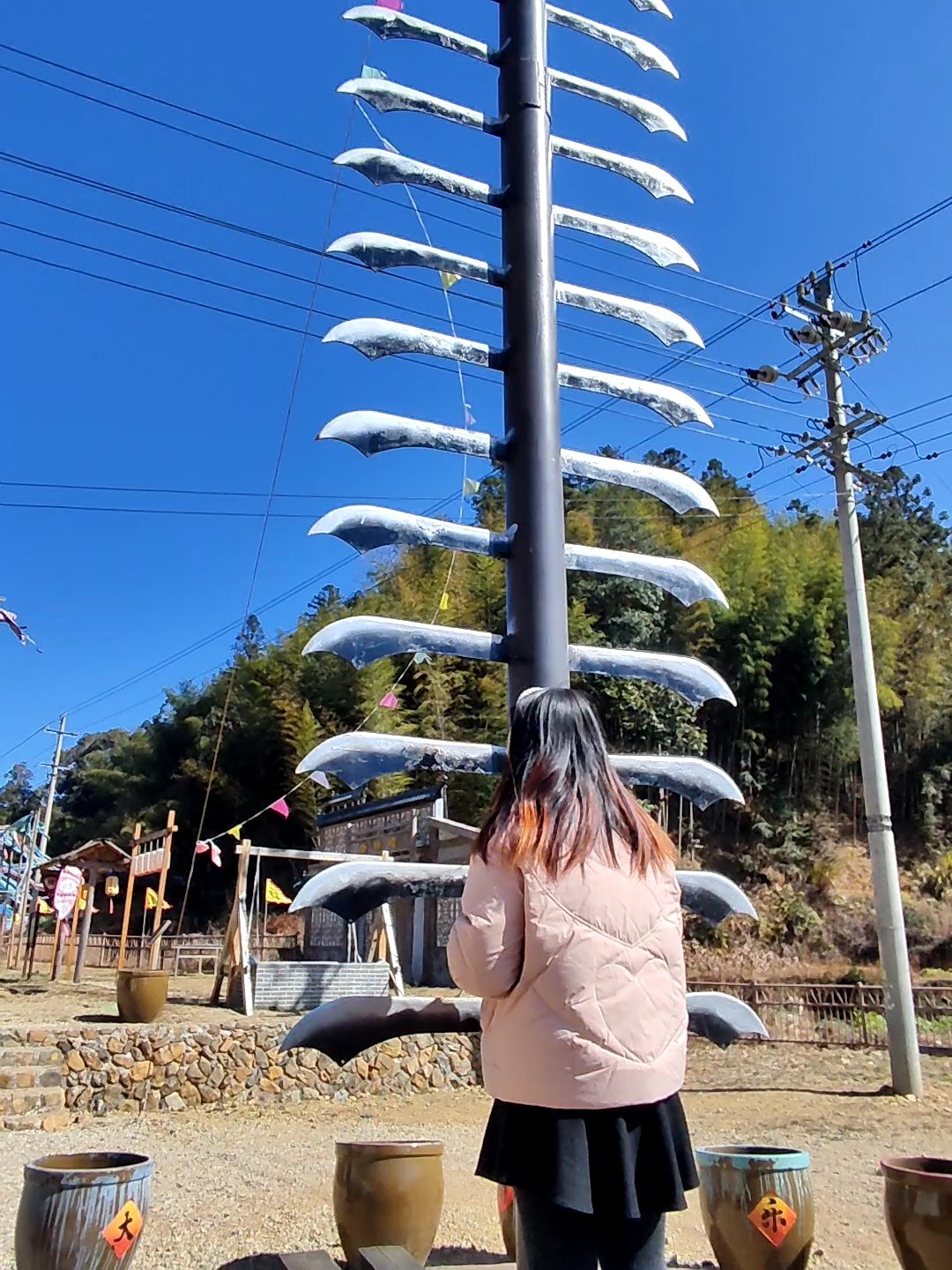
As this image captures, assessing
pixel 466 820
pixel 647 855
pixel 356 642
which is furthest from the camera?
pixel 466 820

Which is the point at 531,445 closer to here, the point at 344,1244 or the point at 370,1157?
the point at 370,1157

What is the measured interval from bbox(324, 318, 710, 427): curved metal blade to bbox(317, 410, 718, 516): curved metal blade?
165 mm

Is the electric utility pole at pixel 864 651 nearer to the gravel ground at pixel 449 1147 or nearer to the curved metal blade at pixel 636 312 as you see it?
the gravel ground at pixel 449 1147

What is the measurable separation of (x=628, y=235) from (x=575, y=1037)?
200 cm

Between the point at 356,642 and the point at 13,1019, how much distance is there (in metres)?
8.14

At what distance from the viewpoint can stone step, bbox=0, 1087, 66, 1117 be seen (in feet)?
23.0

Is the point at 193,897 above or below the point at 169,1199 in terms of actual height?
above

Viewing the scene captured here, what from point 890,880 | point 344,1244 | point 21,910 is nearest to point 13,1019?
point 344,1244

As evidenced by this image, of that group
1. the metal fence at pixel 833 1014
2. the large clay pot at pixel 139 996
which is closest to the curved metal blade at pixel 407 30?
the large clay pot at pixel 139 996

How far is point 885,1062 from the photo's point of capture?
1005 centimetres

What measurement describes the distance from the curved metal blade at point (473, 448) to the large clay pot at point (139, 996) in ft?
25.6

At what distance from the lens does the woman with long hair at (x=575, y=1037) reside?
1.30 metres

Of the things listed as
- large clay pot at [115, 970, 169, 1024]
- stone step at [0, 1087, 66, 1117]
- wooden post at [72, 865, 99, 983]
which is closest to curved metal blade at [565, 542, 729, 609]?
stone step at [0, 1087, 66, 1117]

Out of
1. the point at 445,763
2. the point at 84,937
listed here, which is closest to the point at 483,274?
the point at 445,763
